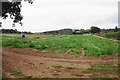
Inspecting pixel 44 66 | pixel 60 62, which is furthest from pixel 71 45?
pixel 44 66

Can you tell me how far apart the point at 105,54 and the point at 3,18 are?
34.0 feet

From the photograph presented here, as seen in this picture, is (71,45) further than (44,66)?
Yes

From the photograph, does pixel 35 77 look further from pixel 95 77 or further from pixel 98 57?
pixel 98 57

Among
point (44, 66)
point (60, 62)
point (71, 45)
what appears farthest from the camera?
point (71, 45)

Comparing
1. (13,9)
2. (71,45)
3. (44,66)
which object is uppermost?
(13,9)

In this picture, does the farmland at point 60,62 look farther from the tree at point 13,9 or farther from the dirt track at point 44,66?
the tree at point 13,9

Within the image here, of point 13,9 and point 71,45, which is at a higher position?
point 13,9

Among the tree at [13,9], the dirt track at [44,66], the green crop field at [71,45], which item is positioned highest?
the tree at [13,9]

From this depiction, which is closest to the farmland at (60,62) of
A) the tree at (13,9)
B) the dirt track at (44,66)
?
the dirt track at (44,66)

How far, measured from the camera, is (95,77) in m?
6.14

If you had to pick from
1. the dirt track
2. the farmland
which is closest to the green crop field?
the farmland

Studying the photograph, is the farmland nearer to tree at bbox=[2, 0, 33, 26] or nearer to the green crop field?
the green crop field

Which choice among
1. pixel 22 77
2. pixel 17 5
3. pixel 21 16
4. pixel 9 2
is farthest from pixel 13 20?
pixel 22 77

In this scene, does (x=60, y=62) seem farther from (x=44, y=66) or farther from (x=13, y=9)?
(x=13, y=9)
